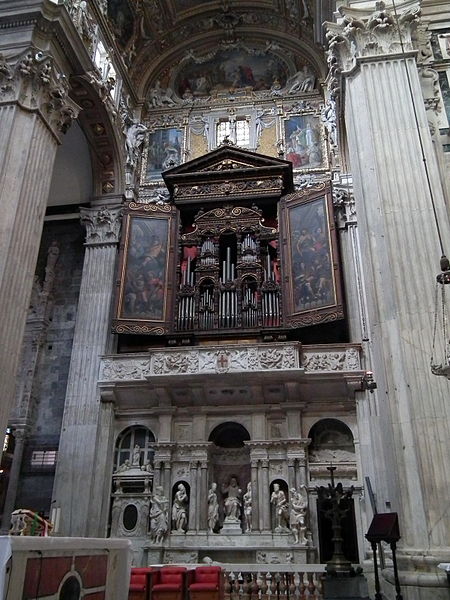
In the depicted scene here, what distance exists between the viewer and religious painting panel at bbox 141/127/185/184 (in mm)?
17516

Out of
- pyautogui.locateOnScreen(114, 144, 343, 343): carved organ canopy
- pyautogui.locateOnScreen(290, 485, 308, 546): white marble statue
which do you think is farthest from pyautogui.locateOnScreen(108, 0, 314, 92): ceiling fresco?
pyautogui.locateOnScreen(290, 485, 308, 546): white marble statue

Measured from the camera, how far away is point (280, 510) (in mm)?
12273

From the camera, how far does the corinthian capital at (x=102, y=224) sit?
15875 mm

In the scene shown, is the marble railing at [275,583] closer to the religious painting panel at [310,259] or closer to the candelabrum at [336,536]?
the candelabrum at [336,536]

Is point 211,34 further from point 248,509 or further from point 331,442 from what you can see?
point 248,509

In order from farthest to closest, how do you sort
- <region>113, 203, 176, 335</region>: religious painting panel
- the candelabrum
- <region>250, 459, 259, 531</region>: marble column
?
<region>113, 203, 176, 335</region>: religious painting panel → <region>250, 459, 259, 531</region>: marble column → the candelabrum

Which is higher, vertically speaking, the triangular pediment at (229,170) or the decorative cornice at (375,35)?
the triangular pediment at (229,170)

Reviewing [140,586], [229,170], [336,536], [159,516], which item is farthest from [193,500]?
[229,170]

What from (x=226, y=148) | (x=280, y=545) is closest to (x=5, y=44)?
(x=226, y=148)

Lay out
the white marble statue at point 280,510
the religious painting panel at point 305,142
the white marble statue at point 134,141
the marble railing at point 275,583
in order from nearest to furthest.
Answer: the marble railing at point 275,583 → the white marble statue at point 280,510 → the religious painting panel at point 305,142 → the white marble statue at point 134,141

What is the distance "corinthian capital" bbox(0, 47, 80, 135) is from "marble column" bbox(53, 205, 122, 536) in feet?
16.0

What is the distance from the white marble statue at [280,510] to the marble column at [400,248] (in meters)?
2.65

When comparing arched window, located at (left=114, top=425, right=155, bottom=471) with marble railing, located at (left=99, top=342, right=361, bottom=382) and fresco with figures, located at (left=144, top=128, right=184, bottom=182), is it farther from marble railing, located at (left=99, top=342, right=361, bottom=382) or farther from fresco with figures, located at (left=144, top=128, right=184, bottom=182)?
fresco with figures, located at (left=144, top=128, right=184, bottom=182)

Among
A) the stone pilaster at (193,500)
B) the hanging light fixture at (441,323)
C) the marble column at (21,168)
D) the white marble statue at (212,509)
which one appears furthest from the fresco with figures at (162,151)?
the hanging light fixture at (441,323)
